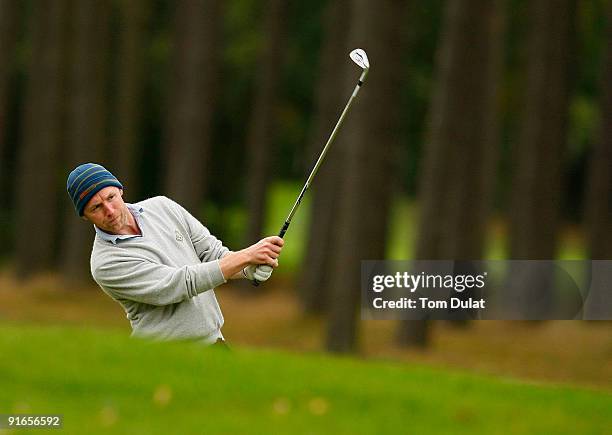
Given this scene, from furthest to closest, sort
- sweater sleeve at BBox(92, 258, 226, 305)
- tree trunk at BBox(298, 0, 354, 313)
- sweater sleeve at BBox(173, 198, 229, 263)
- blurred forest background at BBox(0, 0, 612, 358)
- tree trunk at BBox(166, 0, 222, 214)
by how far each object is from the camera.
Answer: tree trunk at BBox(166, 0, 222, 214) < tree trunk at BBox(298, 0, 354, 313) < blurred forest background at BBox(0, 0, 612, 358) < sweater sleeve at BBox(173, 198, 229, 263) < sweater sleeve at BBox(92, 258, 226, 305)

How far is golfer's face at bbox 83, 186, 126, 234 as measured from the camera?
4.71 meters

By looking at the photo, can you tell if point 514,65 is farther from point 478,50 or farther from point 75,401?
point 75,401

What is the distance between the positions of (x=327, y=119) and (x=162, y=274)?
61.0ft

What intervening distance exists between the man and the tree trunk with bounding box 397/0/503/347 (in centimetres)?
1419

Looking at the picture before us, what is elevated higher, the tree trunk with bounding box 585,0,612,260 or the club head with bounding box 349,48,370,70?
the tree trunk with bounding box 585,0,612,260

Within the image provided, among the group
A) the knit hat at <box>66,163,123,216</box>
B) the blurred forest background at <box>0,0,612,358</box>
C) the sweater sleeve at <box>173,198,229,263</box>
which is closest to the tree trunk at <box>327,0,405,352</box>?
the blurred forest background at <box>0,0,612,358</box>

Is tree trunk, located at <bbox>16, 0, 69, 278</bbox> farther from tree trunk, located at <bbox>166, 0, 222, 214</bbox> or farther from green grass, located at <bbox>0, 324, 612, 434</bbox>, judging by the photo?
green grass, located at <bbox>0, 324, 612, 434</bbox>

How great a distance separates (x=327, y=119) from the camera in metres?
23.2

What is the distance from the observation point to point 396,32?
53.2 ft

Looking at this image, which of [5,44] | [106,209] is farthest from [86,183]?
[5,44]

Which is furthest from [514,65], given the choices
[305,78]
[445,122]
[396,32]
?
[396,32]

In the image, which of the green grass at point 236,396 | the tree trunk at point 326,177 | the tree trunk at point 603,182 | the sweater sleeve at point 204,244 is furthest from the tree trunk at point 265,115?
the sweater sleeve at point 204,244

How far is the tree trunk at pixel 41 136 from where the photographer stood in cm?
2727

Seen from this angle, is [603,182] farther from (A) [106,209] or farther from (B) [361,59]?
(A) [106,209]
